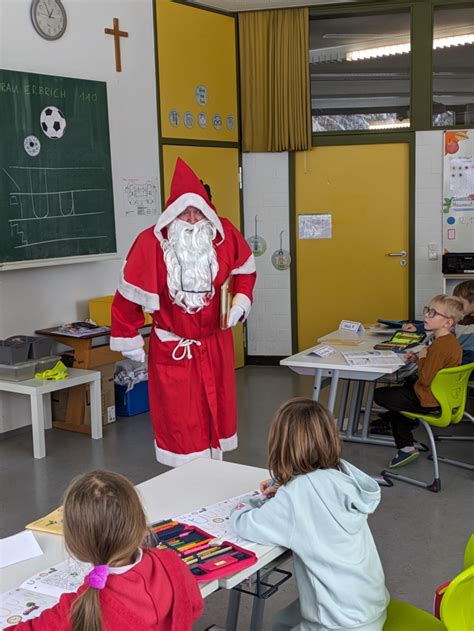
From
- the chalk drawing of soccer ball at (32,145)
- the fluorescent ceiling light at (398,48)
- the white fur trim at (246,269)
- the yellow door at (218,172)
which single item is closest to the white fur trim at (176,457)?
the white fur trim at (246,269)

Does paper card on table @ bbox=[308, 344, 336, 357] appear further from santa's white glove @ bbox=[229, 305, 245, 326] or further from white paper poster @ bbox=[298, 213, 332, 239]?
white paper poster @ bbox=[298, 213, 332, 239]

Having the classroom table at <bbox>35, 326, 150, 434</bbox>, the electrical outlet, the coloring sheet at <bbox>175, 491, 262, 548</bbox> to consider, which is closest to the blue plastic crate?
the classroom table at <bbox>35, 326, 150, 434</bbox>

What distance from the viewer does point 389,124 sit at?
24.3ft

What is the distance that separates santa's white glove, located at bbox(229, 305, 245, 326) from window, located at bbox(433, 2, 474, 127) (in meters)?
4.14

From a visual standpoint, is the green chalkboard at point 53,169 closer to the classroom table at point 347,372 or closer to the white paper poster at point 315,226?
the classroom table at point 347,372

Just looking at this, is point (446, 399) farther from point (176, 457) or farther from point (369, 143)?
point (369, 143)

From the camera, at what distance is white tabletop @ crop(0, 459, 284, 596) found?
1998mm

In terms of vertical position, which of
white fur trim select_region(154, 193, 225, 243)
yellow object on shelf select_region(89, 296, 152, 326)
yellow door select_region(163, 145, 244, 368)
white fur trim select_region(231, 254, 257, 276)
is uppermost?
yellow door select_region(163, 145, 244, 368)

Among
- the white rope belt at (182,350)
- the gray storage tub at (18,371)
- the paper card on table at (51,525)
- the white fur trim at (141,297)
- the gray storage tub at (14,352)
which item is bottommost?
the gray storage tub at (18,371)

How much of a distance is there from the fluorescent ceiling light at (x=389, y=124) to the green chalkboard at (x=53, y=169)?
262 cm

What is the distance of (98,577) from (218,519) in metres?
0.70

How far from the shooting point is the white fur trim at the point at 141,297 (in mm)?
3689

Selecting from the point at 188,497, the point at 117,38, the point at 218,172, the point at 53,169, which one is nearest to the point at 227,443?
the point at 188,497

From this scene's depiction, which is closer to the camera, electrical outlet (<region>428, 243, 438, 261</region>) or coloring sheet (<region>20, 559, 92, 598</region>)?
coloring sheet (<region>20, 559, 92, 598</region>)
